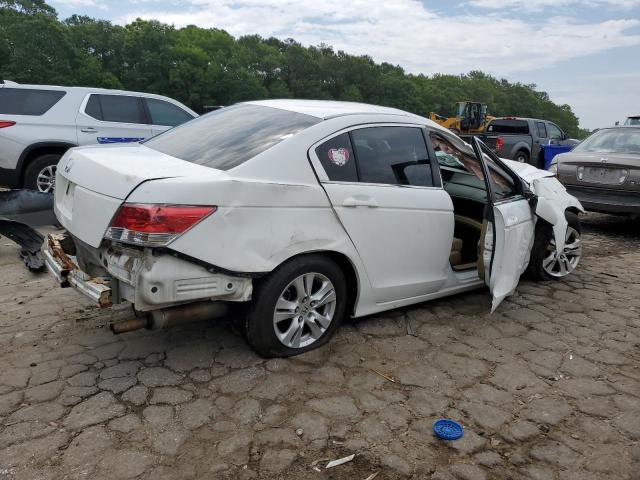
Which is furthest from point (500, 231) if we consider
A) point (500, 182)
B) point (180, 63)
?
point (180, 63)

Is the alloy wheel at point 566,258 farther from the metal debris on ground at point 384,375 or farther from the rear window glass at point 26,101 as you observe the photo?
the rear window glass at point 26,101

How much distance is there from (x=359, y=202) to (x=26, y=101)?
5.95 meters

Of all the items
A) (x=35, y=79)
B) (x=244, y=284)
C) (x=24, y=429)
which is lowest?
(x=24, y=429)

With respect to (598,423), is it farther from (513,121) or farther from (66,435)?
(513,121)

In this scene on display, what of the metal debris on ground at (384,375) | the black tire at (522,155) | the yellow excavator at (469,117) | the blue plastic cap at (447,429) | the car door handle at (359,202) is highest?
the yellow excavator at (469,117)

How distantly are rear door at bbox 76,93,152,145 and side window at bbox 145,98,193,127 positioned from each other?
14 centimetres

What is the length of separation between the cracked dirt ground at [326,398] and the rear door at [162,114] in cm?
445

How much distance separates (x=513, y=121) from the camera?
17.1 metres

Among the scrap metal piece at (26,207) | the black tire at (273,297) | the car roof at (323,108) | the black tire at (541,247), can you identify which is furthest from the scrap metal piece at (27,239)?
the black tire at (541,247)

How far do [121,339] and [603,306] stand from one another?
4.03 m

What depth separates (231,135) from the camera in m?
3.42

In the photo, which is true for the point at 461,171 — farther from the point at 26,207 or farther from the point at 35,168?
the point at 35,168

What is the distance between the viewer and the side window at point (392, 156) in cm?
351

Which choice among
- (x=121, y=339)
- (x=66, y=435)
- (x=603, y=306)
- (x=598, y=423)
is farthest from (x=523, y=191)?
(x=66, y=435)
